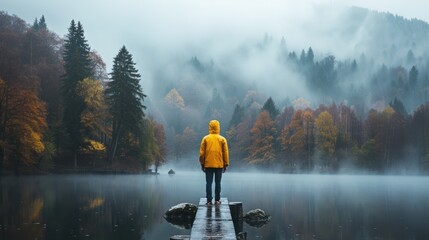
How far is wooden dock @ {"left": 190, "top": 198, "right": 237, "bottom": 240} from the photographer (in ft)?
36.5

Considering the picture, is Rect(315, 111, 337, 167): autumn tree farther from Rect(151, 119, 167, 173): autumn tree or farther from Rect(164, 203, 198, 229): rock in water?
Rect(164, 203, 198, 229): rock in water

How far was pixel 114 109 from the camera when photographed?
2687 inches

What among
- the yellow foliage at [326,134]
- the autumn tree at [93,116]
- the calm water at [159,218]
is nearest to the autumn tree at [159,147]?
the autumn tree at [93,116]

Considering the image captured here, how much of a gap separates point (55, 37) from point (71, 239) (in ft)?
268

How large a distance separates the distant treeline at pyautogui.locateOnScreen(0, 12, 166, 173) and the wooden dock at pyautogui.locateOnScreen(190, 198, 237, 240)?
1579 inches

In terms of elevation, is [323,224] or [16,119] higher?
[16,119]

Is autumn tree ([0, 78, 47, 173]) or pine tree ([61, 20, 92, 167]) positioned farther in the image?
pine tree ([61, 20, 92, 167])

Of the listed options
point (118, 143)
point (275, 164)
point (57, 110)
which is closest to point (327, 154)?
point (275, 164)

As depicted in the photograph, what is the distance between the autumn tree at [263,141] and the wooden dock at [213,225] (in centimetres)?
8962

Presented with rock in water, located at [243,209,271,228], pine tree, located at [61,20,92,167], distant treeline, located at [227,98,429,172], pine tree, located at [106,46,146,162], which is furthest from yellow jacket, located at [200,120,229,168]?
distant treeline, located at [227,98,429,172]

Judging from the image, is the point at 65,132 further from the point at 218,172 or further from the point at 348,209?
the point at 218,172

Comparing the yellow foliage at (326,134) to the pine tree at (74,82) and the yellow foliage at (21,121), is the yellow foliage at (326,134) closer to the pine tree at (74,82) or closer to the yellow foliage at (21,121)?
the pine tree at (74,82)

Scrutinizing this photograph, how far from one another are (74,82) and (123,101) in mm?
7548

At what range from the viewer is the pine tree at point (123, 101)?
6838 cm
